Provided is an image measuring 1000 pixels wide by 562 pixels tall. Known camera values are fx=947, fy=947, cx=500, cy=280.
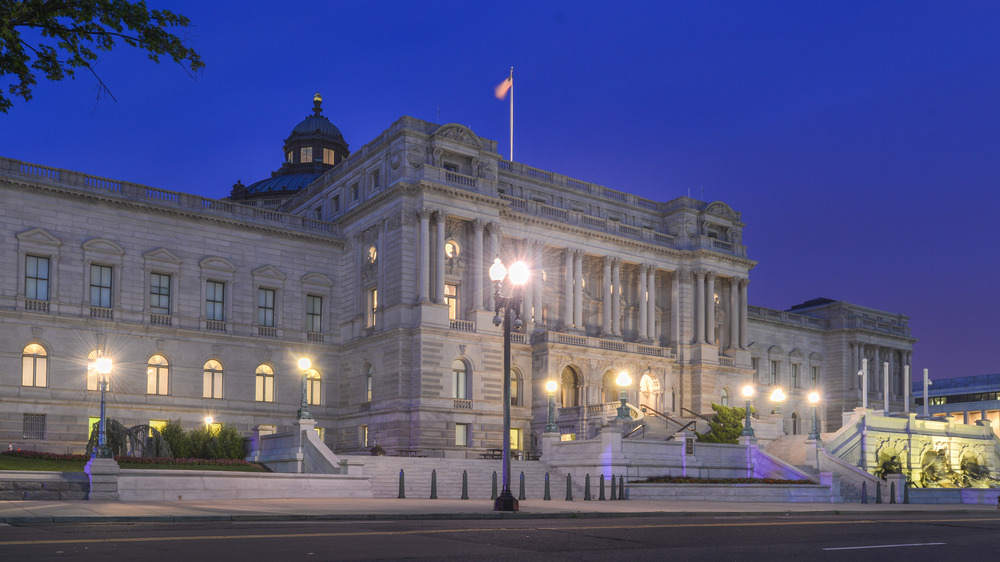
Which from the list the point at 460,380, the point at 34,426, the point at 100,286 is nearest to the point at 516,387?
the point at 460,380

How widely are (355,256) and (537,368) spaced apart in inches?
544

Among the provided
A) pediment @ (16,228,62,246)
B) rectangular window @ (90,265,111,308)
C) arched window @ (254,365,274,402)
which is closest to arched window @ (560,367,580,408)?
arched window @ (254,365,274,402)

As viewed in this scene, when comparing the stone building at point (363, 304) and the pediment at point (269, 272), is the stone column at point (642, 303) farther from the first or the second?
the pediment at point (269, 272)

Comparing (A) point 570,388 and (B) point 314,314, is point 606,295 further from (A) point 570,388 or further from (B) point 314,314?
(B) point 314,314

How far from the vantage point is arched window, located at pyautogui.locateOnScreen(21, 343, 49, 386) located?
49.7 m

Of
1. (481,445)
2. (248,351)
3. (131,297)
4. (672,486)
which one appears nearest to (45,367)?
(131,297)

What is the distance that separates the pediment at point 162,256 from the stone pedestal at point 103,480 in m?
28.3

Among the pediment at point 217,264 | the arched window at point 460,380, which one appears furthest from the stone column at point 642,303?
the pediment at point 217,264

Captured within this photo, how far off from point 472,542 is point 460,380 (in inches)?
1641

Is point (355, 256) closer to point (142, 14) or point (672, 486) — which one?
point (672, 486)

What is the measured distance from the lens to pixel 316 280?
202ft

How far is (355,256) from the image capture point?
61.4 meters

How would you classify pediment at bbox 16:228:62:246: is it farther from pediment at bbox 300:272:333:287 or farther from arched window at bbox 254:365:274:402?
pediment at bbox 300:272:333:287

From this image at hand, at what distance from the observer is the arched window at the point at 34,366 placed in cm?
4969
